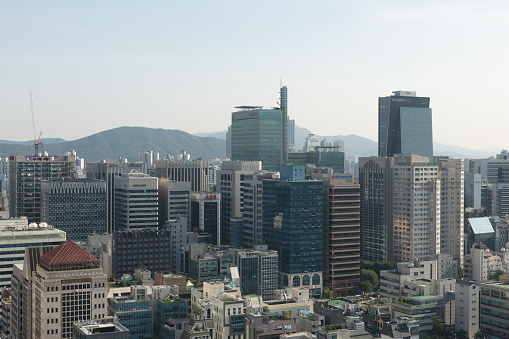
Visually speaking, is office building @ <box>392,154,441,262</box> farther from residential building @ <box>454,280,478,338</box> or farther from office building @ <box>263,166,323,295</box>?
residential building @ <box>454,280,478,338</box>

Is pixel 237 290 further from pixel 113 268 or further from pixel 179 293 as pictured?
pixel 113 268

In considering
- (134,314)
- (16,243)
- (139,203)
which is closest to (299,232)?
(139,203)

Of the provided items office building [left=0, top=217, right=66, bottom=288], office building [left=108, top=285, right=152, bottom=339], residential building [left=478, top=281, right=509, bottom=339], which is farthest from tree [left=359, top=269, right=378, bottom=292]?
office building [left=0, top=217, right=66, bottom=288]

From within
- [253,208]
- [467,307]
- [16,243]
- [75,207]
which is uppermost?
[253,208]

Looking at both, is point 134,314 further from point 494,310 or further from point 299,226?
point 494,310

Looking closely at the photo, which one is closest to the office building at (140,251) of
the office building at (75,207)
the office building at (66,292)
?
the office building at (75,207)

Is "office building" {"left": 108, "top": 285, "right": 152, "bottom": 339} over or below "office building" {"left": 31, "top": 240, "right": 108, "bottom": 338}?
below

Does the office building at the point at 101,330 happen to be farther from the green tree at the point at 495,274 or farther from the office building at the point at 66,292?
the green tree at the point at 495,274
